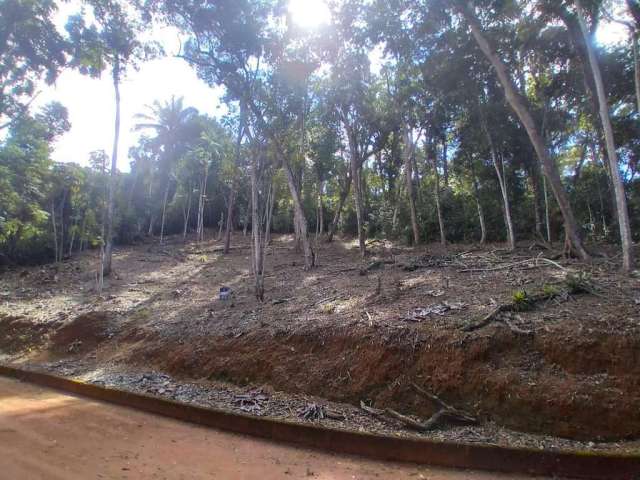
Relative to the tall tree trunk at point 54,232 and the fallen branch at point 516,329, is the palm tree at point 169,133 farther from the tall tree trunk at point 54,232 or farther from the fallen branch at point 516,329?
the fallen branch at point 516,329

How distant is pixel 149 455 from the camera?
13.5 ft

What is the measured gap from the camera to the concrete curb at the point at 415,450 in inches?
146

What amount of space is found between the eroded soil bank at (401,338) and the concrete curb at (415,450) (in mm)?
389

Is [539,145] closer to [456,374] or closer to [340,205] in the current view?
[456,374]

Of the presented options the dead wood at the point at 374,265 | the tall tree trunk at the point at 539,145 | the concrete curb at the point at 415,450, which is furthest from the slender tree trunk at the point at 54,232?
the tall tree trunk at the point at 539,145

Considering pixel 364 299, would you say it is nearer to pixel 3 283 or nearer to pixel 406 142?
pixel 406 142

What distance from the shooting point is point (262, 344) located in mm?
6590

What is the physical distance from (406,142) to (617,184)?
9.83 meters

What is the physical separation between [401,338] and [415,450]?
5.42 ft

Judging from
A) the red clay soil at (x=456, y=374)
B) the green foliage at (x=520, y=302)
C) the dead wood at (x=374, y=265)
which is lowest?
the red clay soil at (x=456, y=374)

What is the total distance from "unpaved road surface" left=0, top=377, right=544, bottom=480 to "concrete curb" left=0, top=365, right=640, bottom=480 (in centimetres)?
12

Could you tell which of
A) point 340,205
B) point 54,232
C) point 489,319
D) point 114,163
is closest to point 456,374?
point 489,319

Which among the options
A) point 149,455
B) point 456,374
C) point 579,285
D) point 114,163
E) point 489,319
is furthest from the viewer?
point 114,163

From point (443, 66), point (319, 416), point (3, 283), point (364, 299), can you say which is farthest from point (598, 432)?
point (3, 283)
